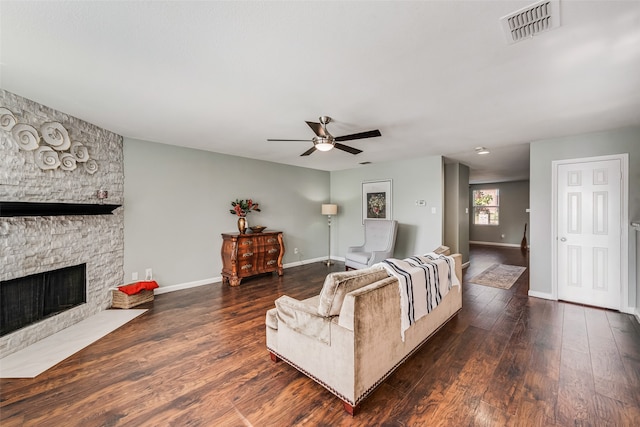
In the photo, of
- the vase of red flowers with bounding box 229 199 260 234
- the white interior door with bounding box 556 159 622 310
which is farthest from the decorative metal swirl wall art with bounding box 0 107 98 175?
the white interior door with bounding box 556 159 622 310

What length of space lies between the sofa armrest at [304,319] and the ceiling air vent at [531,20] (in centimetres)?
210

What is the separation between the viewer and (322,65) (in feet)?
6.24

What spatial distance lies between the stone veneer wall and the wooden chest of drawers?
4.93ft

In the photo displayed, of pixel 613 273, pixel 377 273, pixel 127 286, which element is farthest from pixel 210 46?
pixel 613 273

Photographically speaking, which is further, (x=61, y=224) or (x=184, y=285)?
(x=184, y=285)

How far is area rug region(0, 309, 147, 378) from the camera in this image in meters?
2.13

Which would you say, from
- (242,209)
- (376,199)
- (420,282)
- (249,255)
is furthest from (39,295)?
(376,199)

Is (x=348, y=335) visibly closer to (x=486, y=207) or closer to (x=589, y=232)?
(x=589, y=232)

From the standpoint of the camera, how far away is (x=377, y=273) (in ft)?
6.63

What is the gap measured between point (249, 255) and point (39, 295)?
257 cm

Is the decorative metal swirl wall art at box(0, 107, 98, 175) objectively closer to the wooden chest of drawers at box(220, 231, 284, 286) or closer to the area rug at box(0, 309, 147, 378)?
the area rug at box(0, 309, 147, 378)

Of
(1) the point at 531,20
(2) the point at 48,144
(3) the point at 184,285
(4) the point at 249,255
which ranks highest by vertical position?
(1) the point at 531,20

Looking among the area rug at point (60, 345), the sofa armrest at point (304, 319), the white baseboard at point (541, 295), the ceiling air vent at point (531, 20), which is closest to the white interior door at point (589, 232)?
the white baseboard at point (541, 295)

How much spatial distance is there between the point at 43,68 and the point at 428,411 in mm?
3725
